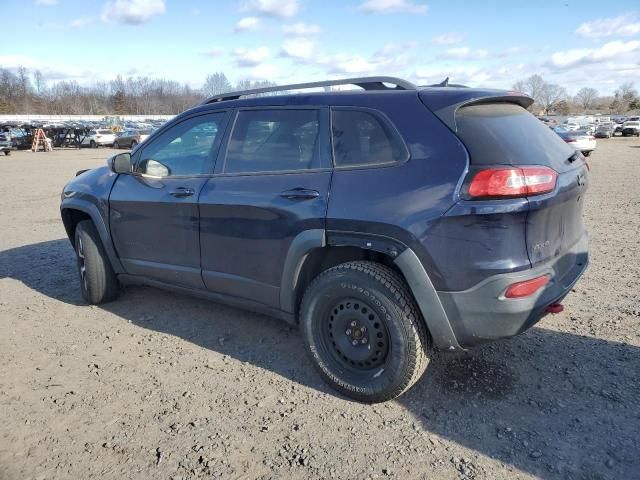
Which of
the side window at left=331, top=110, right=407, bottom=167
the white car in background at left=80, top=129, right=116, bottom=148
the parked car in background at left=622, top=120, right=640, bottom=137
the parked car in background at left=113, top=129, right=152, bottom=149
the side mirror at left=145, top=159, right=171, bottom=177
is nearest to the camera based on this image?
the side window at left=331, top=110, right=407, bottom=167

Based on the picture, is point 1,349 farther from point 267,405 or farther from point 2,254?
point 2,254

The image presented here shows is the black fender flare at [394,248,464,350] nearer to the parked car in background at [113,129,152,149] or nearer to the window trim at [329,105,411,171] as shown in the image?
the window trim at [329,105,411,171]

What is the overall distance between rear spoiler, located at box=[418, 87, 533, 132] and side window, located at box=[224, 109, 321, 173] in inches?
29.2

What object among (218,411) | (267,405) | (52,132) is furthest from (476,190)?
(52,132)

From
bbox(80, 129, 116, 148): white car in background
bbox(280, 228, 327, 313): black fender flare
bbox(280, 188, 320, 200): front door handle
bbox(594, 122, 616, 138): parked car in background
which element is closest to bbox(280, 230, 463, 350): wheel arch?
bbox(280, 228, 327, 313): black fender flare

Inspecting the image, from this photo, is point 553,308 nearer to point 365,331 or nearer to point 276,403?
point 365,331

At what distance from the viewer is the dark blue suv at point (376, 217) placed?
269cm

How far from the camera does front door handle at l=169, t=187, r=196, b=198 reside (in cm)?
381

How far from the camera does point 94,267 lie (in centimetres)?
464

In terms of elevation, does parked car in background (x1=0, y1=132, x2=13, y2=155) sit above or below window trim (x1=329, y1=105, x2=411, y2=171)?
below

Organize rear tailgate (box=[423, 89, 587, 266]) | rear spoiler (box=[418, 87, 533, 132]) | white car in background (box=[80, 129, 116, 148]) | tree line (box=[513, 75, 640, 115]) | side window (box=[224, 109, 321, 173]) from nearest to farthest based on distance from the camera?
rear tailgate (box=[423, 89, 587, 266]), rear spoiler (box=[418, 87, 533, 132]), side window (box=[224, 109, 321, 173]), white car in background (box=[80, 129, 116, 148]), tree line (box=[513, 75, 640, 115])

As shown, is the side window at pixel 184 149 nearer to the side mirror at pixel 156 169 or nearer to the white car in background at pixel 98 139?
the side mirror at pixel 156 169

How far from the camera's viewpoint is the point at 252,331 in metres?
4.19

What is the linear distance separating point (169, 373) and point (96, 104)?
437ft
